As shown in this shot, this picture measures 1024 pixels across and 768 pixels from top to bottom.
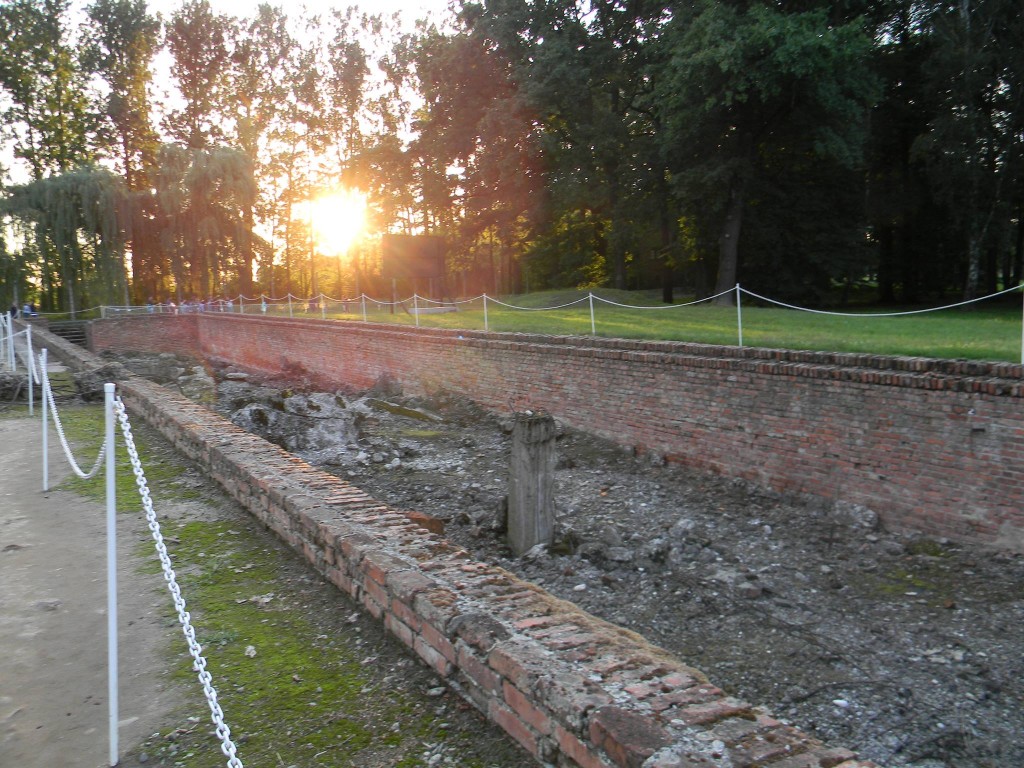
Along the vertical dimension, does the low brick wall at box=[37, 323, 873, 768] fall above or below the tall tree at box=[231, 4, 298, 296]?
below

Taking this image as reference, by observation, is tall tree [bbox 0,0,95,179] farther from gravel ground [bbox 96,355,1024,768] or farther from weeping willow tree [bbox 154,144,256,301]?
gravel ground [bbox 96,355,1024,768]

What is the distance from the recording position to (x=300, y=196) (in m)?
44.7

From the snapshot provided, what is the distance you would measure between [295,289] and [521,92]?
32.7 metres

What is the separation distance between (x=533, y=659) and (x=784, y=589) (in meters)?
4.16

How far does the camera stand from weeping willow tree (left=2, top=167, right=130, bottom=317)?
105 feet

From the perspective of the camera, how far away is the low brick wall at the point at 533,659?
→ 242cm

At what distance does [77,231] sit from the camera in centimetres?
3309

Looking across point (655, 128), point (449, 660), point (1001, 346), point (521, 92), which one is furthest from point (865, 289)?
point (449, 660)

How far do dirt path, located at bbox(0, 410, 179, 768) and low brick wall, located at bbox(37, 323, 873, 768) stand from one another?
3.35ft

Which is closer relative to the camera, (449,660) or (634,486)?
(449,660)

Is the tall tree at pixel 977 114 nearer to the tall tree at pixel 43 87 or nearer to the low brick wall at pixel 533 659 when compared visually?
the low brick wall at pixel 533 659

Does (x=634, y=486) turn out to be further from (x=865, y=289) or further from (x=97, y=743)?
(x=865, y=289)

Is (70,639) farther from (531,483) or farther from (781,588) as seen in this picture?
(781,588)

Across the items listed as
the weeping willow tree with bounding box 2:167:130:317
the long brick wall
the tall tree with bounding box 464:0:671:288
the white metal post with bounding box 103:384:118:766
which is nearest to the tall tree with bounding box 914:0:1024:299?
the tall tree with bounding box 464:0:671:288
